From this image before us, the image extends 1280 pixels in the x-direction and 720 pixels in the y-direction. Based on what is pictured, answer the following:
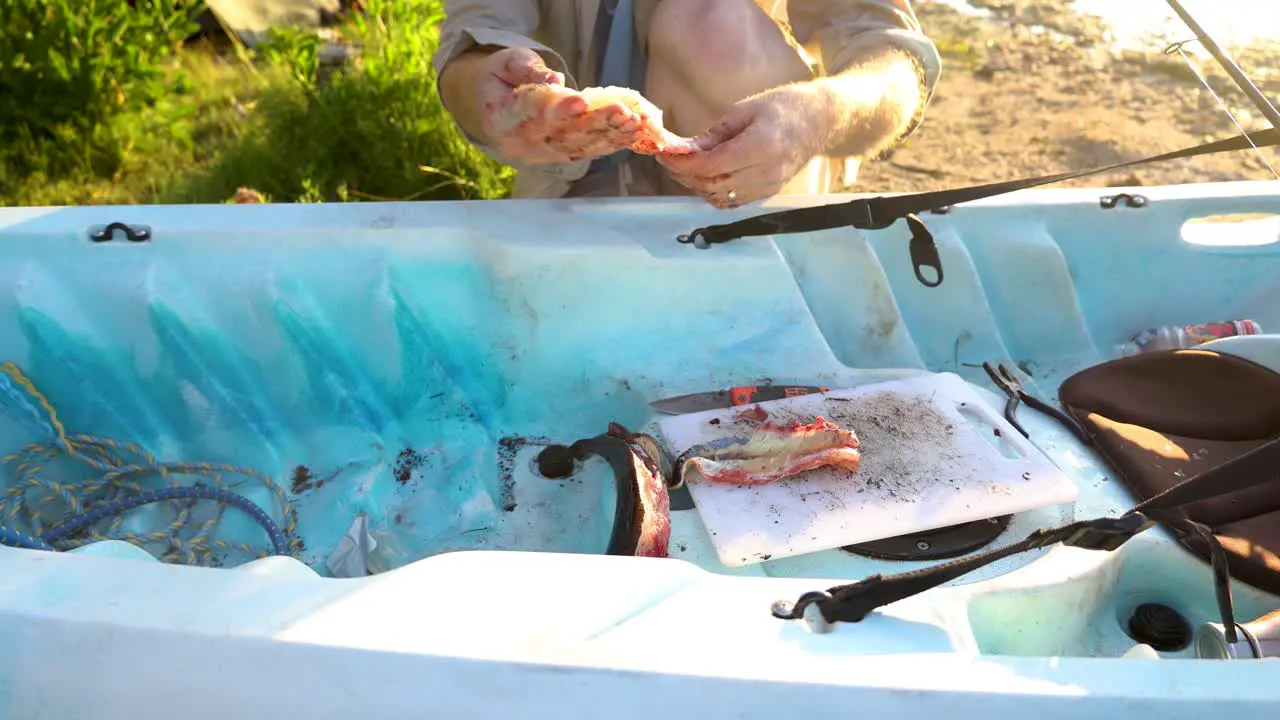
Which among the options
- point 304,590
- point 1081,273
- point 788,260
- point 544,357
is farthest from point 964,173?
point 304,590

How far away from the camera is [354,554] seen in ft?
4.61

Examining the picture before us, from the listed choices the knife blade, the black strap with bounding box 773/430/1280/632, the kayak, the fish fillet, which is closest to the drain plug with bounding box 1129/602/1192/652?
the kayak

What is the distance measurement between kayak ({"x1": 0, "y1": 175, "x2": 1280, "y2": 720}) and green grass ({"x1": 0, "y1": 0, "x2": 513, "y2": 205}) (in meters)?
1.43

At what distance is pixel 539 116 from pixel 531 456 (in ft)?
1.88

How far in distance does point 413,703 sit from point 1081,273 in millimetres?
1601

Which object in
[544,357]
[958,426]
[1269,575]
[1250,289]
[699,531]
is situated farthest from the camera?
[1250,289]

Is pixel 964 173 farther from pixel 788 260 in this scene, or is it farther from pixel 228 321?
pixel 228 321

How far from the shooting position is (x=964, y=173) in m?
3.79

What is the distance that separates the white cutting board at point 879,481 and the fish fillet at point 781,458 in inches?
0.6

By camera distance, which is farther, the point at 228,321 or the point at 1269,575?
the point at 228,321

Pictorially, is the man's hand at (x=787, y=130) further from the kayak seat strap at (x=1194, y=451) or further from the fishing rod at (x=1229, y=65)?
the kayak seat strap at (x=1194, y=451)

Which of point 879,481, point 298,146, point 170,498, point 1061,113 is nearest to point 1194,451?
point 879,481

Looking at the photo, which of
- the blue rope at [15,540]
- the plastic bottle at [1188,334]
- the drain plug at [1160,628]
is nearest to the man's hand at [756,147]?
the plastic bottle at [1188,334]

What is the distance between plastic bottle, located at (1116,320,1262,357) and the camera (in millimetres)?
1800
